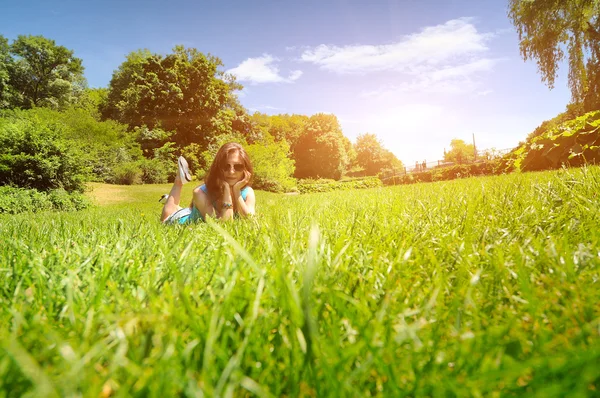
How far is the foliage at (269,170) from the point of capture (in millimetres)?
26609

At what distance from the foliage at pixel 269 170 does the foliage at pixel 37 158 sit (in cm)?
1352

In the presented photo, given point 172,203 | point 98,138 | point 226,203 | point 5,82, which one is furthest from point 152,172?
point 5,82

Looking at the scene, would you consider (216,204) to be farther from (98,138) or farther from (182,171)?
(98,138)

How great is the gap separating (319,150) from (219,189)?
5318 centimetres

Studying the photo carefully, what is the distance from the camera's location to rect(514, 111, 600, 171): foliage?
404 inches

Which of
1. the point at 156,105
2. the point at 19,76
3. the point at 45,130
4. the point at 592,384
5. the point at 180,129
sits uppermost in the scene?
the point at 19,76

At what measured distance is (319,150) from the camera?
57.3 m

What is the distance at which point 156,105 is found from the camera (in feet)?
120

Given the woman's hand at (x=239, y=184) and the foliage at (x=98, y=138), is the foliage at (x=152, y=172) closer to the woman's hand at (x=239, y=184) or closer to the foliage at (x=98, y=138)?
the foliage at (x=98, y=138)

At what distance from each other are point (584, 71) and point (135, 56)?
54626 millimetres

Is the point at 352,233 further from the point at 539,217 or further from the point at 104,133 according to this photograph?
the point at 104,133

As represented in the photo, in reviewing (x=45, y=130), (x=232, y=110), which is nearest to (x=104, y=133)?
(x=45, y=130)

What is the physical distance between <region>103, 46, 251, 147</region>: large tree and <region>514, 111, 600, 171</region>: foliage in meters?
32.9

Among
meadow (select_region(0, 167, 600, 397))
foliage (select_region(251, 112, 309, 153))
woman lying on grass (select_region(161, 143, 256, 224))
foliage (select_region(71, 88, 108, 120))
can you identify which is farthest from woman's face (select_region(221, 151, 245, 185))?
foliage (select_region(251, 112, 309, 153))
